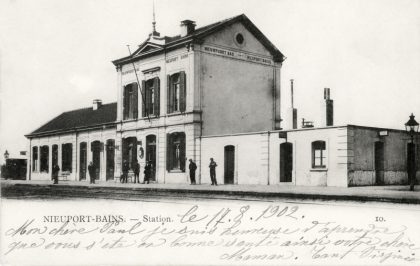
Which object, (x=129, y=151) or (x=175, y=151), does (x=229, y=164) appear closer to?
(x=175, y=151)

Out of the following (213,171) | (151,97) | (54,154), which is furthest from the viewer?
(54,154)

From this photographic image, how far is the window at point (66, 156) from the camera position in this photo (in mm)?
35625

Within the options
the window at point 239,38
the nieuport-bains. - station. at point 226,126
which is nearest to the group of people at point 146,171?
the nieuport-bains. - station. at point 226,126

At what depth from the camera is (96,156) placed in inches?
1325

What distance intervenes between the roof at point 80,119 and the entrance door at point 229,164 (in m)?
9.33

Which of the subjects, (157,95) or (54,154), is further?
(54,154)

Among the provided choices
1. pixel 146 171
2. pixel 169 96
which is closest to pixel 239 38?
pixel 169 96

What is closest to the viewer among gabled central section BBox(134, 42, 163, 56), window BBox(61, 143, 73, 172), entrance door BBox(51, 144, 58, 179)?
gabled central section BBox(134, 42, 163, 56)

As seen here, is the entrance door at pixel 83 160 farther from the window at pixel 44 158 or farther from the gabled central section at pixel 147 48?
the gabled central section at pixel 147 48

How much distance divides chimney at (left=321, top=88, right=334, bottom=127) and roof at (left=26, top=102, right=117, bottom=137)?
41.4 feet

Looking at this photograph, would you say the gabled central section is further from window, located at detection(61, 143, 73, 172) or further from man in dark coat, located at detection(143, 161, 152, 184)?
window, located at detection(61, 143, 73, 172)

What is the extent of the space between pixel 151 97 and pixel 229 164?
21.1ft

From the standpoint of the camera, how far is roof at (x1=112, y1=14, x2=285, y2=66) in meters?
25.7

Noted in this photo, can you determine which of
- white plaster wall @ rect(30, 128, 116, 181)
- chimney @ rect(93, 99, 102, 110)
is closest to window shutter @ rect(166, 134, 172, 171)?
white plaster wall @ rect(30, 128, 116, 181)
